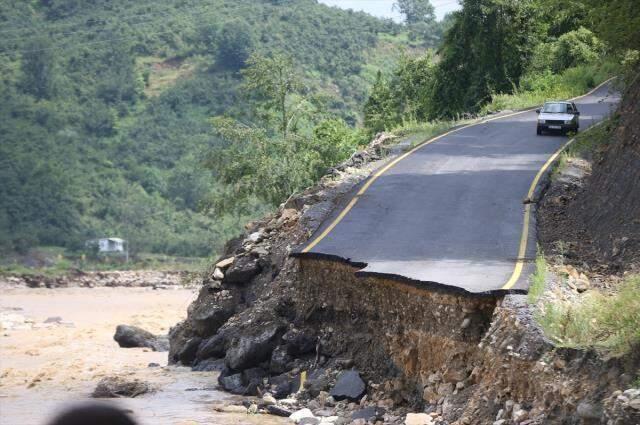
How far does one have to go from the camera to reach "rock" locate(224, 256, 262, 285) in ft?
79.0

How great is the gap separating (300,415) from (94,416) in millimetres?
14008

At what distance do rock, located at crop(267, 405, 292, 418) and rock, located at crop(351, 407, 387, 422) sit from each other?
137cm

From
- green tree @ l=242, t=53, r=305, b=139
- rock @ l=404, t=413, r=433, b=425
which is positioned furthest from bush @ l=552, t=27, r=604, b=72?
rock @ l=404, t=413, r=433, b=425

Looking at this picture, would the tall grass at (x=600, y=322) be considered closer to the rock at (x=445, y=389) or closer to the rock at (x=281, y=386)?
the rock at (x=445, y=389)

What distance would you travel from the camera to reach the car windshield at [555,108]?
35.3 meters

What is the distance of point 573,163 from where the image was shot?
27.8 metres

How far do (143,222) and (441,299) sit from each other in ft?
305

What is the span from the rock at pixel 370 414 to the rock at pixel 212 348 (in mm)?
6533

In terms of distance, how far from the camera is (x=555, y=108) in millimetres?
35469

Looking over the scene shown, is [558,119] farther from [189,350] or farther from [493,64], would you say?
[189,350]

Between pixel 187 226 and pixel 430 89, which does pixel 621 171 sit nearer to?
pixel 430 89

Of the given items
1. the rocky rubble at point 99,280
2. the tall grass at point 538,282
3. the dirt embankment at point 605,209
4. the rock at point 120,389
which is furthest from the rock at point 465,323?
the rocky rubble at point 99,280

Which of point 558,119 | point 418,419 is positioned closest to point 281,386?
point 418,419

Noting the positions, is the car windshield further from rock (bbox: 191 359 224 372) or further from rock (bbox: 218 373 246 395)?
rock (bbox: 218 373 246 395)
